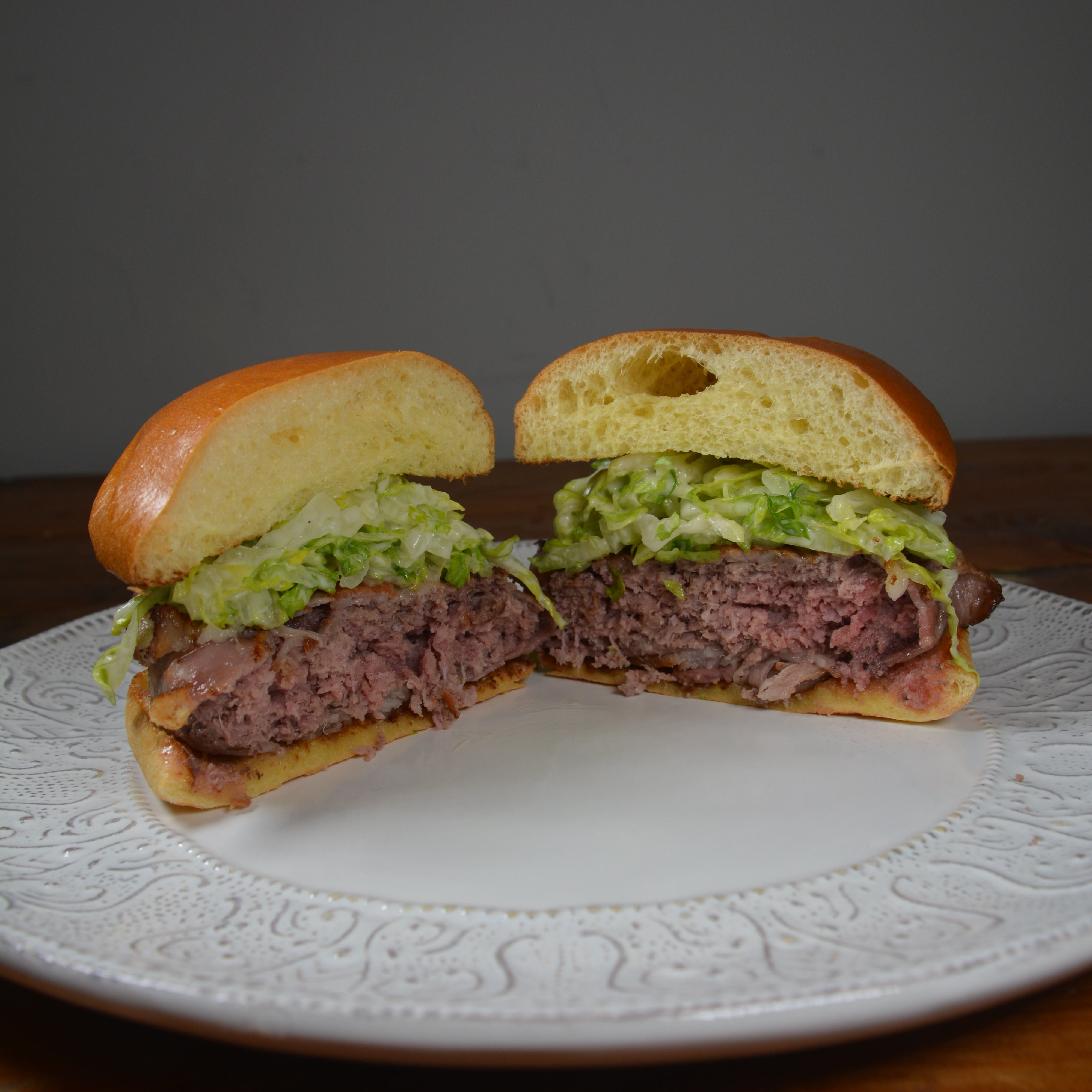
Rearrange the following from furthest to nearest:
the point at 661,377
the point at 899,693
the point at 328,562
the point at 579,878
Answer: the point at 661,377 → the point at 899,693 → the point at 328,562 → the point at 579,878

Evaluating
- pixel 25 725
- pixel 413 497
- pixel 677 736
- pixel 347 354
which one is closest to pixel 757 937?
pixel 677 736

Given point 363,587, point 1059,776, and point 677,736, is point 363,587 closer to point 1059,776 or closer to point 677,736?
point 677,736

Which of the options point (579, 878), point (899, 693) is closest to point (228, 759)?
point (579, 878)

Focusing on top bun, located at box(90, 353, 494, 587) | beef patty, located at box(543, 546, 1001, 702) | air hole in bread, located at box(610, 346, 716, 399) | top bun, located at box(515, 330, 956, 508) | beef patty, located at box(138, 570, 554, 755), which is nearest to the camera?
top bun, located at box(90, 353, 494, 587)

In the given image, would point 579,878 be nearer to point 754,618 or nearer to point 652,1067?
point 652,1067

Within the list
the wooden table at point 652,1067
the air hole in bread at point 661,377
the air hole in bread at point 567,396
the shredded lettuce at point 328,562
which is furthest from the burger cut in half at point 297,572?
the wooden table at point 652,1067

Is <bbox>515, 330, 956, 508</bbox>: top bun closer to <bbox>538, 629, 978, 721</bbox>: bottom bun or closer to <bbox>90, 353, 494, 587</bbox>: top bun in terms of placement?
<bbox>90, 353, 494, 587</bbox>: top bun

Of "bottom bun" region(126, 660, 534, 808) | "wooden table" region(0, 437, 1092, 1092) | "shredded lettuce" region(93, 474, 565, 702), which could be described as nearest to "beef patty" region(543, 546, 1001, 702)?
"shredded lettuce" region(93, 474, 565, 702)
